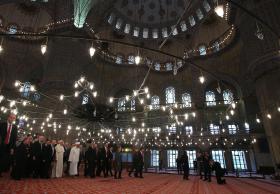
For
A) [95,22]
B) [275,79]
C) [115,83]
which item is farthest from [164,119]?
[95,22]

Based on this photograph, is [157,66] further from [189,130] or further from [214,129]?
[214,129]

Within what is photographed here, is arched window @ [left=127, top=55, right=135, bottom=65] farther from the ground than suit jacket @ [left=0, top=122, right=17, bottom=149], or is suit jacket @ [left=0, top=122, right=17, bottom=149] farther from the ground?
arched window @ [left=127, top=55, right=135, bottom=65]

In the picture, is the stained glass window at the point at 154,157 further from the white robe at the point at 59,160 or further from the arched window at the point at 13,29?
the arched window at the point at 13,29

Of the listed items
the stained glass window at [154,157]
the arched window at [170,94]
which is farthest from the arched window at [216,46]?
the stained glass window at [154,157]

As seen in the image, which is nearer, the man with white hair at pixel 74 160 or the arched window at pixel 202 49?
the man with white hair at pixel 74 160

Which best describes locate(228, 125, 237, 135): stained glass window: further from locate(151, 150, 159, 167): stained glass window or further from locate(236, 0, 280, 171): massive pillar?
locate(151, 150, 159, 167): stained glass window

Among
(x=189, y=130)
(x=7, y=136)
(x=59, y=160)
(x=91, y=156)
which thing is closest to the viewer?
(x=7, y=136)

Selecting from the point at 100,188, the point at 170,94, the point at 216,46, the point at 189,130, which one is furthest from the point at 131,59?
the point at 100,188

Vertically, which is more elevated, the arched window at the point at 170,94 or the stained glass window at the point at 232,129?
the arched window at the point at 170,94

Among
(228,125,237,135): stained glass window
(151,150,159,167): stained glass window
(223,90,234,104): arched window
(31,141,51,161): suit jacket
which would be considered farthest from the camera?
(151,150,159,167): stained glass window

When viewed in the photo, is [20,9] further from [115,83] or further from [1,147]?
[1,147]

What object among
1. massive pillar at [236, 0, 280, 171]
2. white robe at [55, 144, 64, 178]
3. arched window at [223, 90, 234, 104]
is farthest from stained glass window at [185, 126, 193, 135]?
white robe at [55, 144, 64, 178]

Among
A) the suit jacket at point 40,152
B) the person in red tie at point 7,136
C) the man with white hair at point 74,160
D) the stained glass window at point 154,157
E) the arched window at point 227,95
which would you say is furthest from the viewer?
the stained glass window at point 154,157

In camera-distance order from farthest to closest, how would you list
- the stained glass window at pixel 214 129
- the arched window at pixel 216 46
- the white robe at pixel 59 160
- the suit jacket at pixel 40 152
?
1. the arched window at pixel 216 46
2. the stained glass window at pixel 214 129
3. the white robe at pixel 59 160
4. the suit jacket at pixel 40 152
